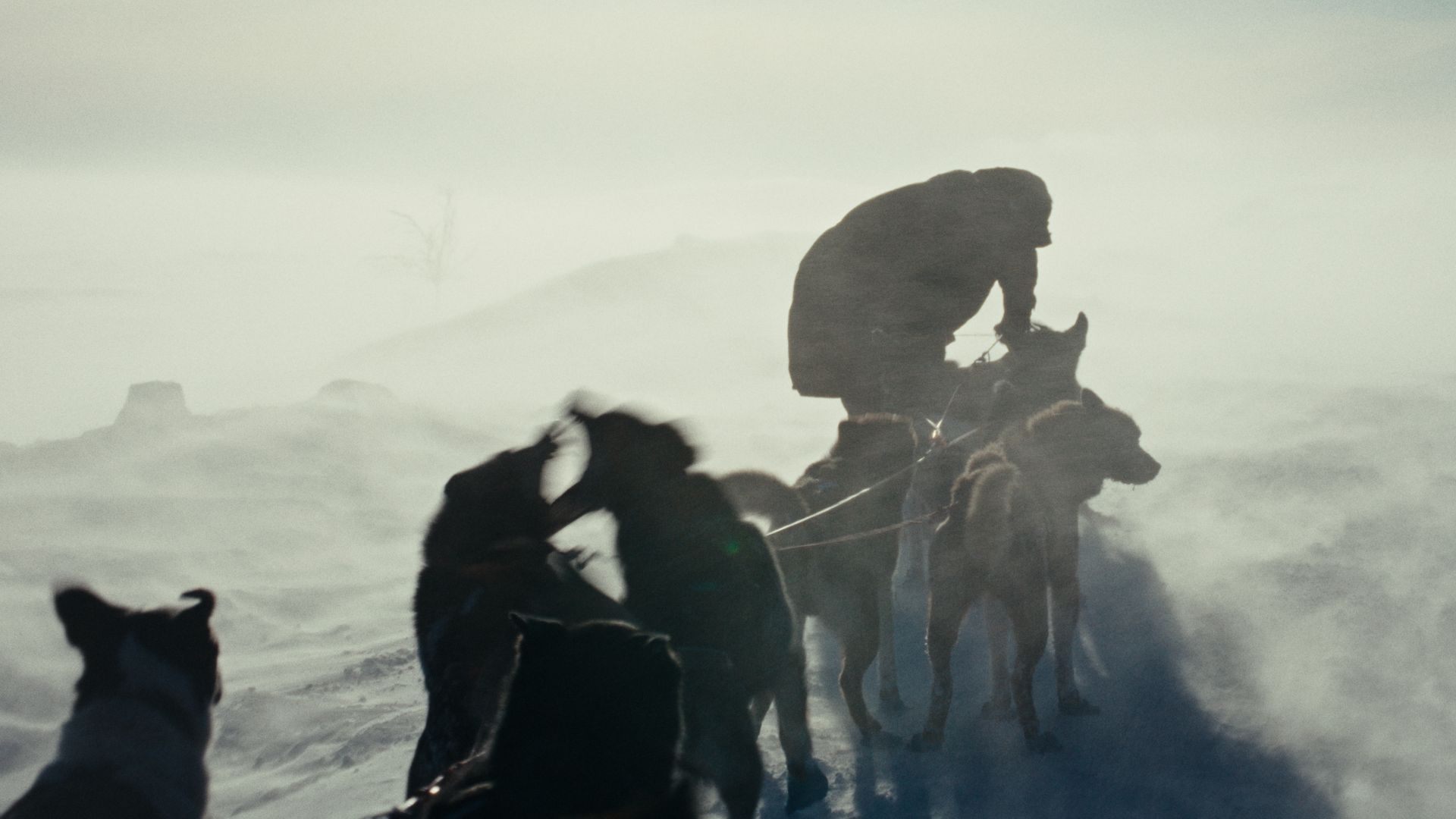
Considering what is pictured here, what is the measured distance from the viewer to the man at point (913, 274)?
11773mm

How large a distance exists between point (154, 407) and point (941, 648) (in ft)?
67.6

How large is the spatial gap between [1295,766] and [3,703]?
10591 millimetres

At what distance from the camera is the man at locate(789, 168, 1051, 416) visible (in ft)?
38.6

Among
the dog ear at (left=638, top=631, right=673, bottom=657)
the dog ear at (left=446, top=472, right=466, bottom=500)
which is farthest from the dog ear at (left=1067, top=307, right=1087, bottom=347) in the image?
the dog ear at (left=638, top=631, right=673, bottom=657)

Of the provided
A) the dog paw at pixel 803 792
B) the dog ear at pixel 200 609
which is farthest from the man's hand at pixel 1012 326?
the dog ear at pixel 200 609

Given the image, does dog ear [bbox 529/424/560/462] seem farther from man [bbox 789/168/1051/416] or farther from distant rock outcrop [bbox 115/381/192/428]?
distant rock outcrop [bbox 115/381/192/428]

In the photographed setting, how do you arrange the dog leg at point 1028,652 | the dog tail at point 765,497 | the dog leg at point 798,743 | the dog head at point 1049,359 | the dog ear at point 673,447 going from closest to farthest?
the dog ear at point 673,447 → the dog leg at point 798,743 → the dog leg at point 1028,652 → the dog tail at point 765,497 → the dog head at point 1049,359

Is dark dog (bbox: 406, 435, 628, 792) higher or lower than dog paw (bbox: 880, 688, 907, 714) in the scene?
higher

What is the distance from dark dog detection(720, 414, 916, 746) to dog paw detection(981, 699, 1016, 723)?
644mm

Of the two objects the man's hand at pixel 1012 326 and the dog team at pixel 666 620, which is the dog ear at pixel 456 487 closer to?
the dog team at pixel 666 620

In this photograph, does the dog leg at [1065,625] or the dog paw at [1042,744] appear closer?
the dog paw at [1042,744]

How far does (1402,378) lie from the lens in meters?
17.4

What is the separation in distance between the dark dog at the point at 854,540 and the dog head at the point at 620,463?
1.52 meters

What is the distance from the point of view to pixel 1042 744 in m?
6.36
